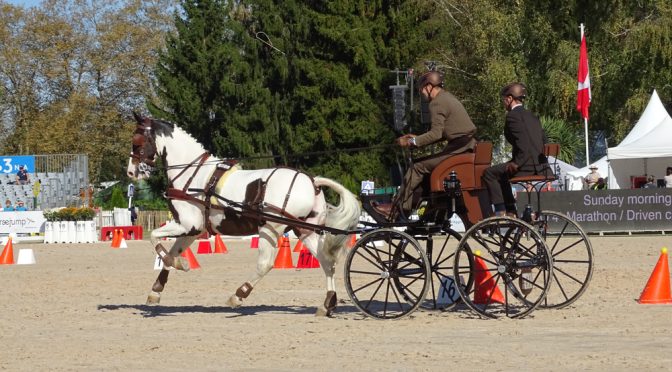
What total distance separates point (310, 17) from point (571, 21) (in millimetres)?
12157

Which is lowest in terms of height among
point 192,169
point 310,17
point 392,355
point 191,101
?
point 392,355

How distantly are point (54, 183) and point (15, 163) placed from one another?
13.3 ft

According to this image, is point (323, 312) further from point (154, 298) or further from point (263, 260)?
point (154, 298)

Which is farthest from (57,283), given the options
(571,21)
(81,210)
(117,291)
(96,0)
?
(96,0)

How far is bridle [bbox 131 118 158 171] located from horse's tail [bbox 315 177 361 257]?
7.77ft

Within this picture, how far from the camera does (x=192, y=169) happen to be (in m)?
14.2

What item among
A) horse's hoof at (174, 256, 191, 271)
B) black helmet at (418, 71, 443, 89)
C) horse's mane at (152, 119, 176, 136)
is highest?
black helmet at (418, 71, 443, 89)

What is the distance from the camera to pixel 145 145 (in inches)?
569

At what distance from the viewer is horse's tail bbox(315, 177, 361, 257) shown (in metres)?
13.2

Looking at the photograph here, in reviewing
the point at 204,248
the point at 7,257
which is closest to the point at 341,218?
the point at 7,257

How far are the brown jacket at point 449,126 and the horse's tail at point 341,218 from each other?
4.74ft

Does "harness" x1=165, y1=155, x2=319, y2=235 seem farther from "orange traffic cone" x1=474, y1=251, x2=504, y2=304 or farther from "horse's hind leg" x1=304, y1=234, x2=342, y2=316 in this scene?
"orange traffic cone" x1=474, y1=251, x2=504, y2=304

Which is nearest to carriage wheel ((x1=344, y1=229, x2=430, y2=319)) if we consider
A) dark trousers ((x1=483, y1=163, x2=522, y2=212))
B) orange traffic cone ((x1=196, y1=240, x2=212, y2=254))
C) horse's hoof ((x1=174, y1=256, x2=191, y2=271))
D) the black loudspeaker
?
dark trousers ((x1=483, y1=163, x2=522, y2=212))

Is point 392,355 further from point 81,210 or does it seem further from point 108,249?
point 81,210
